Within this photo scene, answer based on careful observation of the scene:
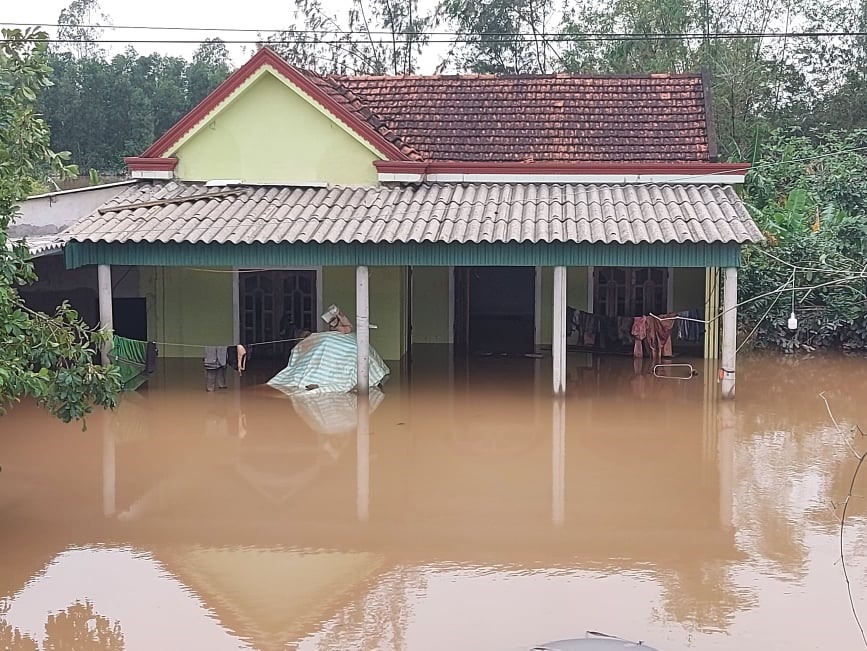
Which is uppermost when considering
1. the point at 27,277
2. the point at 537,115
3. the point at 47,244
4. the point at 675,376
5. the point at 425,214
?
the point at 537,115

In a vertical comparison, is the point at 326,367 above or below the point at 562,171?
below

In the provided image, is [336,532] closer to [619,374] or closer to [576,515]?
[576,515]

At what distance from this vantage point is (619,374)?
17.2 meters

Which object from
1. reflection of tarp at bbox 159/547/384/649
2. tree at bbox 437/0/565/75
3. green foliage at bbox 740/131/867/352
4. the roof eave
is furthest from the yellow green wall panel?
tree at bbox 437/0/565/75

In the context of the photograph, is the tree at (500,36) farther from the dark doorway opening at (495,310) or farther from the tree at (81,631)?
the tree at (81,631)

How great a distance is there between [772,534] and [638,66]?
81.8ft

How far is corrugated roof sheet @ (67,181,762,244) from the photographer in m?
14.3

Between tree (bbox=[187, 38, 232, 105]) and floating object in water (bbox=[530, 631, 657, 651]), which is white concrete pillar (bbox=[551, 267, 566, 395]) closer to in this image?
floating object in water (bbox=[530, 631, 657, 651])

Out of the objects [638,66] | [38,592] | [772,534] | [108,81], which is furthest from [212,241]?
[108,81]

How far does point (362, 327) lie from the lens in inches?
591

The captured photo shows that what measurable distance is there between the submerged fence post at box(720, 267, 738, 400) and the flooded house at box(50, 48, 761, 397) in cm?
3

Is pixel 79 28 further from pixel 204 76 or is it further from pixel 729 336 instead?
pixel 729 336

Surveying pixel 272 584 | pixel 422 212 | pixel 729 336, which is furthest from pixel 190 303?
pixel 272 584

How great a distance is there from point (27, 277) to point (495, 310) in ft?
55.8
